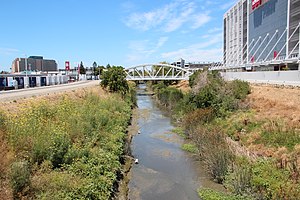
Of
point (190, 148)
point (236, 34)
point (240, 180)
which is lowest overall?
point (190, 148)

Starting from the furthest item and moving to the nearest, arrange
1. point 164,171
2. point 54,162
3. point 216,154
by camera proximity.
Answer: point 164,171, point 216,154, point 54,162

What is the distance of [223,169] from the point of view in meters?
13.6

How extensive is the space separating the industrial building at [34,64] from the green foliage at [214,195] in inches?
5593

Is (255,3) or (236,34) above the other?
(255,3)

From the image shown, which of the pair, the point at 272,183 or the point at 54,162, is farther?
the point at 272,183

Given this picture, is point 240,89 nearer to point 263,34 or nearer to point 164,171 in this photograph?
point 164,171

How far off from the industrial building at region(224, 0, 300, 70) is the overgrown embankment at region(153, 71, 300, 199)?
20385 millimetres

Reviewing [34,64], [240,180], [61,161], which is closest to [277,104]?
[240,180]

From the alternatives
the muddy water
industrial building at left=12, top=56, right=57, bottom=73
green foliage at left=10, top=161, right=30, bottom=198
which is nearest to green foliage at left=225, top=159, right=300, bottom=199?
the muddy water

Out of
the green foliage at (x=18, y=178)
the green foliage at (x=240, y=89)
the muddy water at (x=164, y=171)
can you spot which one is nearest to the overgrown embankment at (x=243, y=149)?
the green foliage at (x=240, y=89)

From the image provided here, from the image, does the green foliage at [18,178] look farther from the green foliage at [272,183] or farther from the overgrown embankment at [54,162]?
the green foliage at [272,183]

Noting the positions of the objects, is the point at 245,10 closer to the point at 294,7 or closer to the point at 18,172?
Answer: the point at 294,7

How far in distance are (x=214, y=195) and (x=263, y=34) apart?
61742 mm

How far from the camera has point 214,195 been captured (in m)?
12.0
